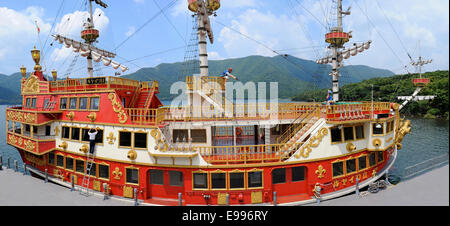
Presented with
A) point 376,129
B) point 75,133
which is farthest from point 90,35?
point 376,129

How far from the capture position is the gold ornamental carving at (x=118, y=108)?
11.7 meters

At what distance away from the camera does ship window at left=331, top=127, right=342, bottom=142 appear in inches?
454

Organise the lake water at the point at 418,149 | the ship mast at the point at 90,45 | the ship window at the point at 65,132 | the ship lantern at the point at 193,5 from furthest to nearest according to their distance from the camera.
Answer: the lake water at the point at 418,149 → the ship mast at the point at 90,45 → the ship lantern at the point at 193,5 → the ship window at the point at 65,132

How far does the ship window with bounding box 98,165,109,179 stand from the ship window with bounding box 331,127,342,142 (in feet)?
38.8

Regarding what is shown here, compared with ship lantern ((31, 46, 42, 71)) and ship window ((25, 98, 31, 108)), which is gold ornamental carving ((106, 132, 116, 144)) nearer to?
ship window ((25, 98, 31, 108))

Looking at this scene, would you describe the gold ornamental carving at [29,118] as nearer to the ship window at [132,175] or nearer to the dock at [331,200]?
the dock at [331,200]

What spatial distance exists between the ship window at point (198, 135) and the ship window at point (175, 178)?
6.91 ft

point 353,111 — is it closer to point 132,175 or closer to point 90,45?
point 132,175

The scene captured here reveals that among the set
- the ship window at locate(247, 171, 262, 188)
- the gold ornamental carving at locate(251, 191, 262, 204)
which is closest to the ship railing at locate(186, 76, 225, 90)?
the ship window at locate(247, 171, 262, 188)

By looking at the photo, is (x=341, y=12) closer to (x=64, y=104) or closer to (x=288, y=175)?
(x=288, y=175)

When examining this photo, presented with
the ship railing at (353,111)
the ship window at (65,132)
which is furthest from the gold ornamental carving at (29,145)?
the ship railing at (353,111)

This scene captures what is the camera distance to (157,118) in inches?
436

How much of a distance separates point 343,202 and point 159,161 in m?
8.69

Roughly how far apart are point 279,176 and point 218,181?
2987mm
